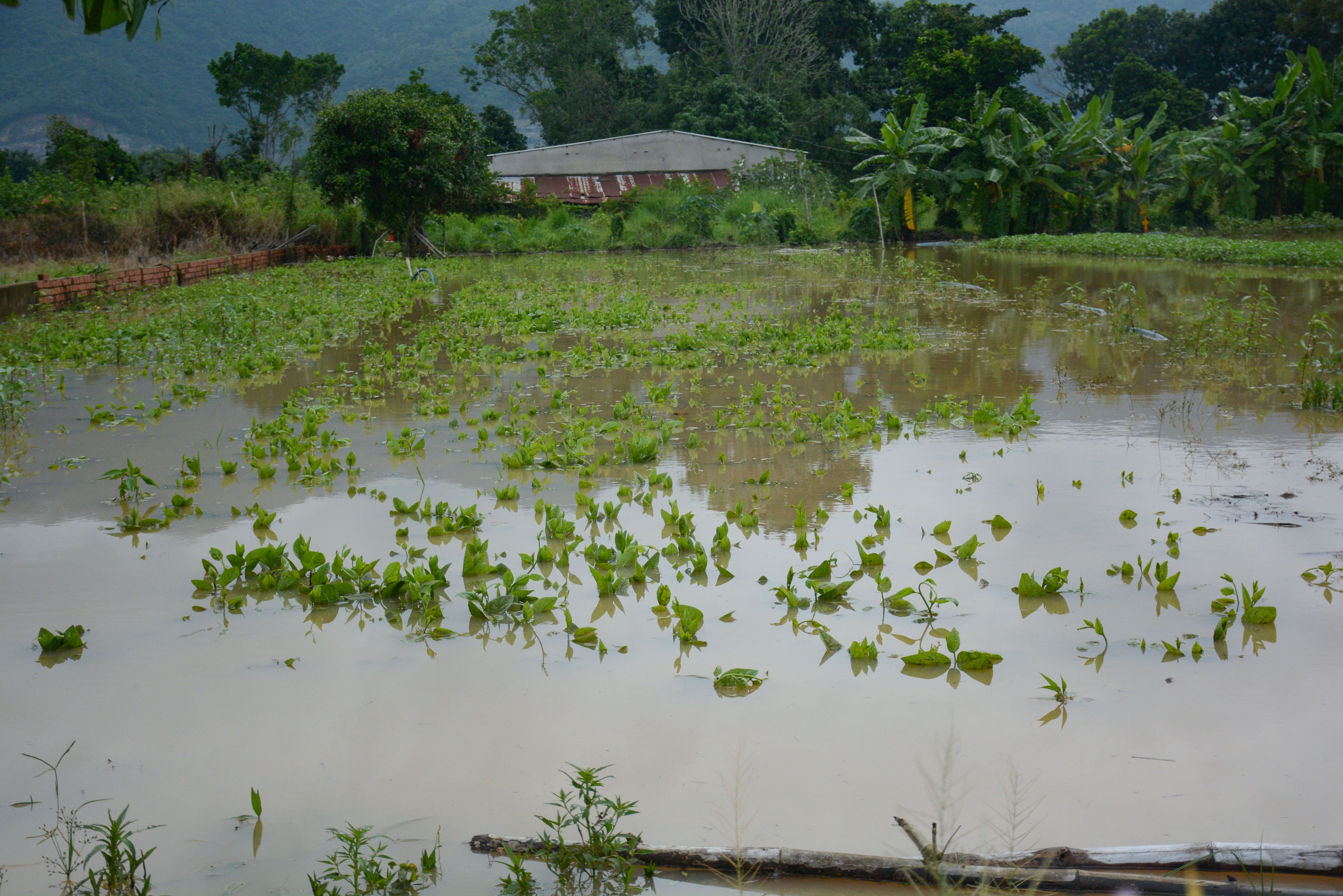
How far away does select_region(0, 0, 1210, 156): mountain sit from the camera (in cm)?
9312

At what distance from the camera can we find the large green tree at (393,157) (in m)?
24.2

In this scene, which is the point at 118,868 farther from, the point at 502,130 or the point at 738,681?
the point at 502,130

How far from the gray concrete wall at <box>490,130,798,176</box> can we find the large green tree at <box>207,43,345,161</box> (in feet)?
45.8

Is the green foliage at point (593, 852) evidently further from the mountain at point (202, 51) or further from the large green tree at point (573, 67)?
the mountain at point (202, 51)

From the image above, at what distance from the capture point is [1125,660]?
3.64m

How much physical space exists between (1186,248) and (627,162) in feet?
82.5

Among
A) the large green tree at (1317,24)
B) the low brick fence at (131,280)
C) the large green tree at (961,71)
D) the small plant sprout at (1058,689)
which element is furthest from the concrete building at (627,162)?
the small plant sprout at (1058,689)

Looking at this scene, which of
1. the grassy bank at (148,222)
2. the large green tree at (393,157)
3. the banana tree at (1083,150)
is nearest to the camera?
the grassy bank at (148,222)

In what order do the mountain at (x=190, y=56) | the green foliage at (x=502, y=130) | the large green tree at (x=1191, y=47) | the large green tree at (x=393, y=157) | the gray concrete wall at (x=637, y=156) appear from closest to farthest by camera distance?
the large green tree at (x=393, y=157), the gray concrete wall at (x=637, y=156), the large green tree at (x=1191, y=47), the green foliage at (x=502, y=130), the mountain at (x=190, y=56)

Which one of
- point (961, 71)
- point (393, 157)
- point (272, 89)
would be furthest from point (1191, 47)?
point (272, 89)

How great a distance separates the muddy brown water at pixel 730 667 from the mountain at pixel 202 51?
79768 millimetres

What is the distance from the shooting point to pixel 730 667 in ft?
12.0

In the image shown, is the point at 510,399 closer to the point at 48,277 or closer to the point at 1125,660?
the point at 1125,660

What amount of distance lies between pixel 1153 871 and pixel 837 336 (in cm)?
928
